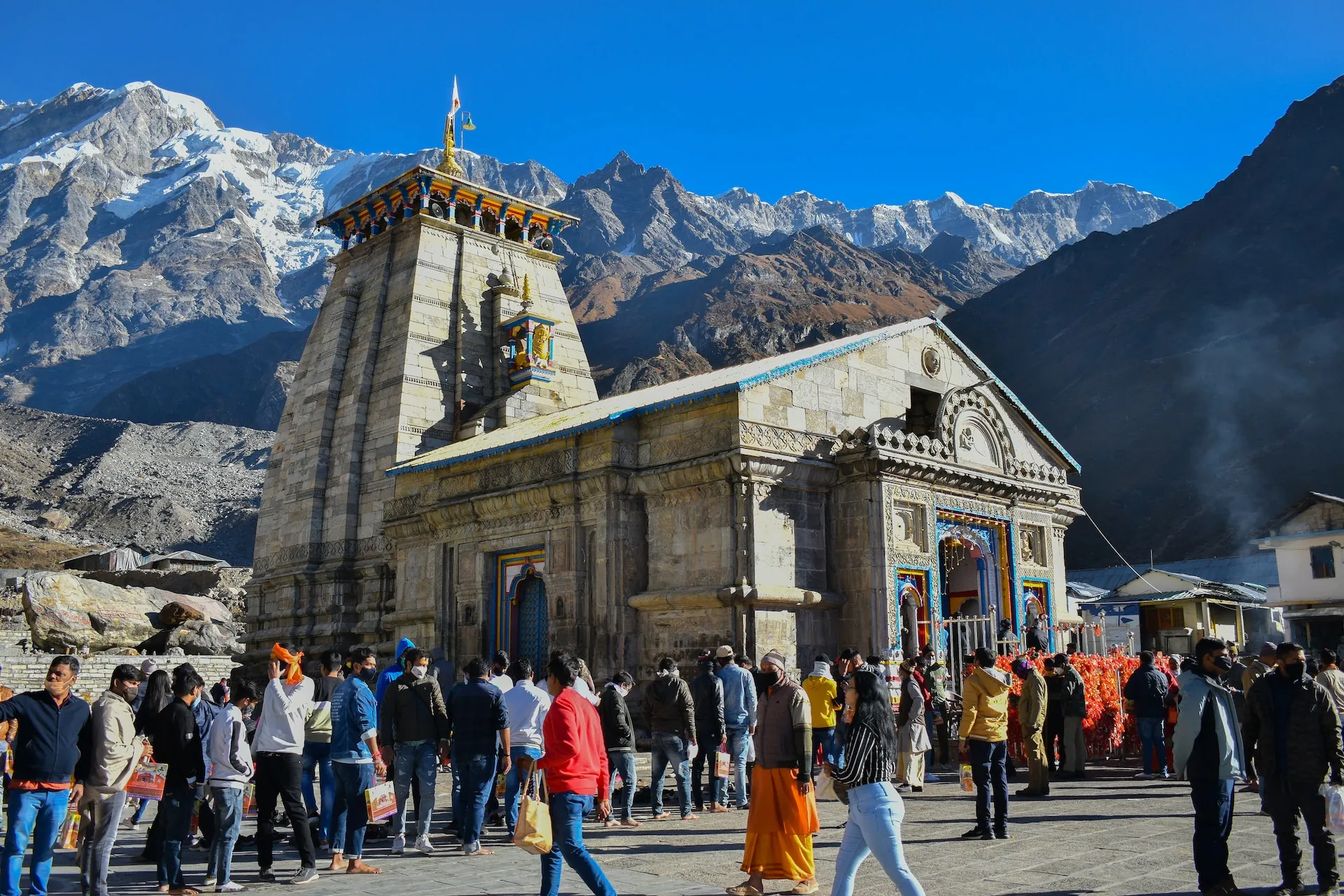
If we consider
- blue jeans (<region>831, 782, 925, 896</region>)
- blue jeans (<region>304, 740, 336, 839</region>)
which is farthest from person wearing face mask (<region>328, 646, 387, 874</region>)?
blue jeans (<region>831, 782, 925, 896</region>)

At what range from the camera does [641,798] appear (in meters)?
14.0

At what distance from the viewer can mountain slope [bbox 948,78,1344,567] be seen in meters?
63.8

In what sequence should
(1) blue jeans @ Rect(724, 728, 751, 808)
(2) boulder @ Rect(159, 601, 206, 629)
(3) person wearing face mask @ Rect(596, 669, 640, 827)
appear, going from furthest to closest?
(2) boulder @ Rect(159, 601, 206, 629), (1) blue jeans @ Rect(724, 728, 751, 808), (3) person wearing face mask @ Rect(596, 669, 640, 827)

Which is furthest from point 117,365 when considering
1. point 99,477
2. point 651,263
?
point 651,263

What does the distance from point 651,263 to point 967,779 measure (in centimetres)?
12890

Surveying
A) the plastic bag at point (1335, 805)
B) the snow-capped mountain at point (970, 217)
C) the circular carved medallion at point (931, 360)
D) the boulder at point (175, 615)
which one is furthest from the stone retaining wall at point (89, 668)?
the snow-capped mountain at point (970, 217)

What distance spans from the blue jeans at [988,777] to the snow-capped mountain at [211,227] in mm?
107503

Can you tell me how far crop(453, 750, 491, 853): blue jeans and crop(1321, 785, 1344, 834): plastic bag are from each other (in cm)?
660

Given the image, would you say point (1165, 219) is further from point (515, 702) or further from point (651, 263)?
point (515, 702)

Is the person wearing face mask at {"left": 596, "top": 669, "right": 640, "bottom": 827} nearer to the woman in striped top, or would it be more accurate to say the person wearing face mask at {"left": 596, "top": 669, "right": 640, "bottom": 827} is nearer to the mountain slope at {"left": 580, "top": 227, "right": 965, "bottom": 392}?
the woman in striped top

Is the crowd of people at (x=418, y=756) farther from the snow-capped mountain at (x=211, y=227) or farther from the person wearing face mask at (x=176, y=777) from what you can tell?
the snow-capped mountain at (x=211, y=227)

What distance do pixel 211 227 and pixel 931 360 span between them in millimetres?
152916

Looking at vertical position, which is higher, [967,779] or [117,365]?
[117,365]

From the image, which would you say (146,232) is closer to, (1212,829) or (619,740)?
(619,740)
